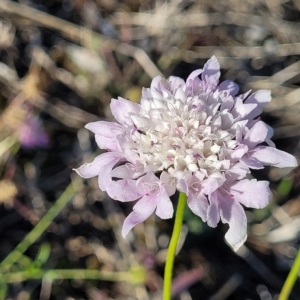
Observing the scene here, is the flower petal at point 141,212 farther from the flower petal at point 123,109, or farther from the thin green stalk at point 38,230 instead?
the thin green stalk at point 38,230

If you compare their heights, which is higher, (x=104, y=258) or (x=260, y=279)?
(x=104, y=258)

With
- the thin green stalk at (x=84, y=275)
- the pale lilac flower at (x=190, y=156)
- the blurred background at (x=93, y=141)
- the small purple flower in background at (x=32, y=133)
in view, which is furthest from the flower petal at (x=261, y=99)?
the small purple flower in background at (x=32, y=133)

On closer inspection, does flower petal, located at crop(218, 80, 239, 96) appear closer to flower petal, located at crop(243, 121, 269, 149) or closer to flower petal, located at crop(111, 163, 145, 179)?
flower petal, located at crop(243, 121, 269, 149)

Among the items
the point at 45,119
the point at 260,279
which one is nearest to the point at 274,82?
the point at 260,279

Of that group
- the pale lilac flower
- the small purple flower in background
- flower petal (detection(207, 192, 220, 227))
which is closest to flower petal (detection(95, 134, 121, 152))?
the pale lilac flower

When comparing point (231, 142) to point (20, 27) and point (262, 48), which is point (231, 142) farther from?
point (20, 27)

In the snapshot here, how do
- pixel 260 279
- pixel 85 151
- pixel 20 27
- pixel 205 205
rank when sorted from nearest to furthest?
Answer: pixel 205 205, pixel 260 279, pixel 85 151, pixel 20 27

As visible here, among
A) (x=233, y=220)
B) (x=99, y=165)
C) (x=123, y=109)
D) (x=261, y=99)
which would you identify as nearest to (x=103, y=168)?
(x=99, y=165)
